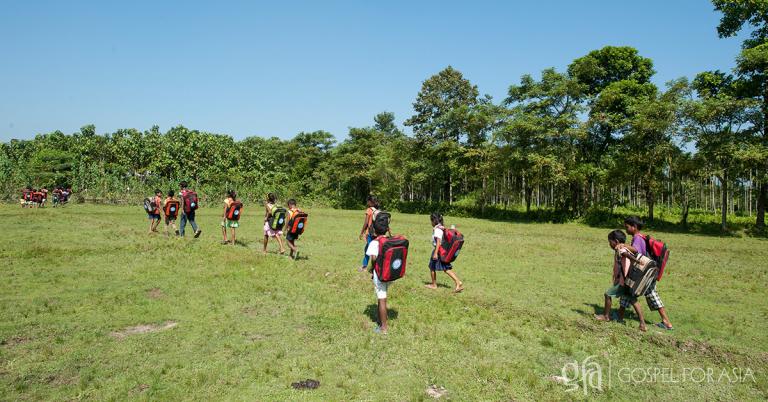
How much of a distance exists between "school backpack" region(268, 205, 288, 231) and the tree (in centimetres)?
2344

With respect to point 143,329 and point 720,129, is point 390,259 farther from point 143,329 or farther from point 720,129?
point 720,129

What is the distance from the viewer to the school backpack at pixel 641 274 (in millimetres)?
7863

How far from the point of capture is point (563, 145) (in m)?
34.8

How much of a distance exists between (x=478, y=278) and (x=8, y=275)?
11402 mm

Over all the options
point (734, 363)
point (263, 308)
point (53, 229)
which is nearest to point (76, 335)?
point (263, 308)

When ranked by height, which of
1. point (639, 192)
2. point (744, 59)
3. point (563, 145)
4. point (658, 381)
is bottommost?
point (658, 381)

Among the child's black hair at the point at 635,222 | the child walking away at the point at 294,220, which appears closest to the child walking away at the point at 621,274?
the child's black hair at the point at 635,222

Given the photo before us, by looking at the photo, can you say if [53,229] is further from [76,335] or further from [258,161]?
[258,161]

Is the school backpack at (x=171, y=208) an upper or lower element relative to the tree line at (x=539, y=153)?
lower

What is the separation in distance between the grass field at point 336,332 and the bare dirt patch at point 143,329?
106mm

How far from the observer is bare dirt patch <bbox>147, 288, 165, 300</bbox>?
32.0 ft

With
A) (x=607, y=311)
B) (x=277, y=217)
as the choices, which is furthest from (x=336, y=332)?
(x=277, y=217)

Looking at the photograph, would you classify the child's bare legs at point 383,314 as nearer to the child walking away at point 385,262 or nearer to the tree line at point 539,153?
the child walking away at point 385,262

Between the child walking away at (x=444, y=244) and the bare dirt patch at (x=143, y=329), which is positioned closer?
the bare dirt patch at (x=143, y=329)
